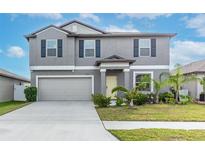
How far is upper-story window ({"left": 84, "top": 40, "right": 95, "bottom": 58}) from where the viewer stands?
899 inches

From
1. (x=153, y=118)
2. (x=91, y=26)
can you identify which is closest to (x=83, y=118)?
(x=153, y=118)

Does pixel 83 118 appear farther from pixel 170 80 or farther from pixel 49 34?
pixel 49 34

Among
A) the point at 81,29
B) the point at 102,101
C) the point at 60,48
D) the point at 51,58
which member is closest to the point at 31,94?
the point at 51,58

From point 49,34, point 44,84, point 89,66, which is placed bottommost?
point 44,84

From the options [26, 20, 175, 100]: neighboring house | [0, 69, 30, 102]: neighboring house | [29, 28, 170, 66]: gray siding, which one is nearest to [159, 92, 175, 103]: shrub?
[26, 20, 175, 100]: neighboring house

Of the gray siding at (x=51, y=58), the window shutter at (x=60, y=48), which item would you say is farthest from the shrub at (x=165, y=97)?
the window shutter at (x=60, y=48)

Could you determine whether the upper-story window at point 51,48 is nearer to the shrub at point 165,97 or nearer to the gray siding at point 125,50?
the gray siding at point 125,50

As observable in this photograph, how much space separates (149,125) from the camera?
1105 cm

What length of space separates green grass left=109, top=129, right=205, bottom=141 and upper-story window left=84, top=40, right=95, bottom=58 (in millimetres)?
13611

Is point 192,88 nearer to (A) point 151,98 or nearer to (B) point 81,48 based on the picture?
(A) point 151,98

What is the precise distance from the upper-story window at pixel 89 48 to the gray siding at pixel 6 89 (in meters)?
6.69

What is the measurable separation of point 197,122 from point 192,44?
23.2 feet
